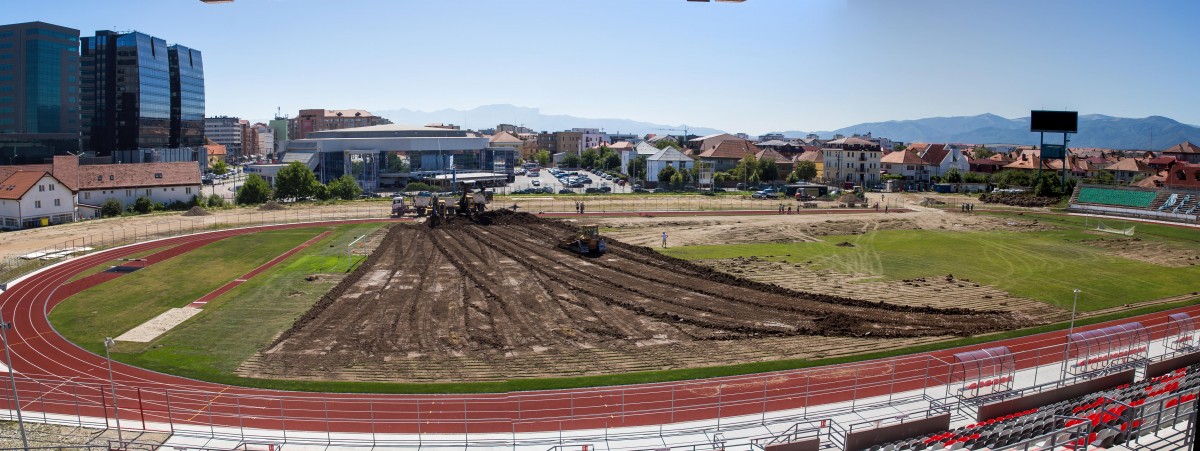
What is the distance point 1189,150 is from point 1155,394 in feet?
465

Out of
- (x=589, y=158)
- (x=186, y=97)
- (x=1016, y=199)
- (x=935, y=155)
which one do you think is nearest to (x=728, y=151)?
(x=935, y=155)

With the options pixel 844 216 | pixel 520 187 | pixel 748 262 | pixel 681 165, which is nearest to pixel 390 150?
pixel 520 187

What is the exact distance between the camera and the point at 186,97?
134250 millimetres

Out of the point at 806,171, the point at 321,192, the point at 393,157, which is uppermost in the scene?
the point at 393,157

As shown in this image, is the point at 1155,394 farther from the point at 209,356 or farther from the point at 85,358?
the point at 85,358

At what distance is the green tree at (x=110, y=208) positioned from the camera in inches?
2869

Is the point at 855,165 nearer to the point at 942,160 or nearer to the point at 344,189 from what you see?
the point at 942,160

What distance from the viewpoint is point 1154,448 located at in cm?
1848

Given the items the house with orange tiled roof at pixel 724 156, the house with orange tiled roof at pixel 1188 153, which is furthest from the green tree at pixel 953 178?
the house with orange tiled roof at pixel 1188 153

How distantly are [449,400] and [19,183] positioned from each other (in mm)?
65739

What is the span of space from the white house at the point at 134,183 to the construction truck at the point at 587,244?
53.5 meters

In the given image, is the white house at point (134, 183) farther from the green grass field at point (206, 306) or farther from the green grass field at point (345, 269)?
the green grass field at point (206, 306)

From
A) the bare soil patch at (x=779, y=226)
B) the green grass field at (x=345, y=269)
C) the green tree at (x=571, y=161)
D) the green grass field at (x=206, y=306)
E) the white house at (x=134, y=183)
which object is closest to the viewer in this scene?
the green grass field at (x=345, y=269)

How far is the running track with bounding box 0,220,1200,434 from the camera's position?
886 inches
